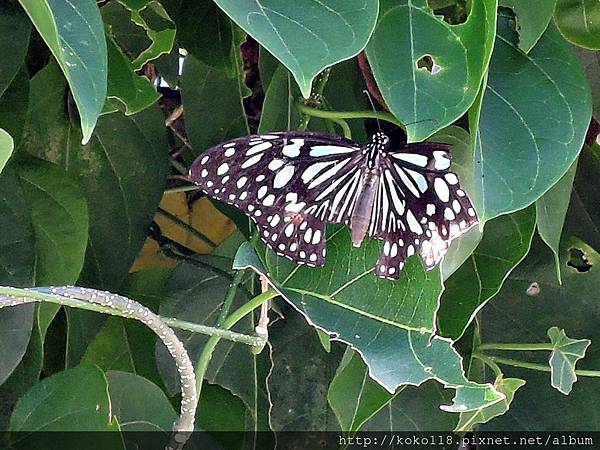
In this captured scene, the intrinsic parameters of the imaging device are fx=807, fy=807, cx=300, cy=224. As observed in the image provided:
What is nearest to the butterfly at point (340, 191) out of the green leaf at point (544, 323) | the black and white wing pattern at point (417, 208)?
the black and white wing pattern at point (417, 208)

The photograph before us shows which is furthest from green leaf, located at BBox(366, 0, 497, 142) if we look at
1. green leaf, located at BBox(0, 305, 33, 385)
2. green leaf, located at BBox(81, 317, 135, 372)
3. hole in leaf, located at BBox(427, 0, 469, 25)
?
green leaf, located at BBox(81, 317, 135, 372)

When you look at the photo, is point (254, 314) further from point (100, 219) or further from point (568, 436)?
point (568, 436)

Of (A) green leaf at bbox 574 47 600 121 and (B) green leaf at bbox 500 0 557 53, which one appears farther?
(A) green leaf at bbox 574 47 600 121

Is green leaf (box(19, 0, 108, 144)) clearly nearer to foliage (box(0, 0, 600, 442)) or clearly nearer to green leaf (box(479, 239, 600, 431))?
foliage (box(0, 0, 600, 442))

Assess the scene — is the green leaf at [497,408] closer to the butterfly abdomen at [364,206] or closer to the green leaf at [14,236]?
the butterfly abdomen at [364,206]

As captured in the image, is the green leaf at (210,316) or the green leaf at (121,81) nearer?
the green leaf at (121,81)

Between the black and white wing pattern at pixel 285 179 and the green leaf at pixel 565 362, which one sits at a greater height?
the black and white wing pattern at pixel 285 179

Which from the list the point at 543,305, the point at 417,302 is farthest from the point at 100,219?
the point at 543,305
